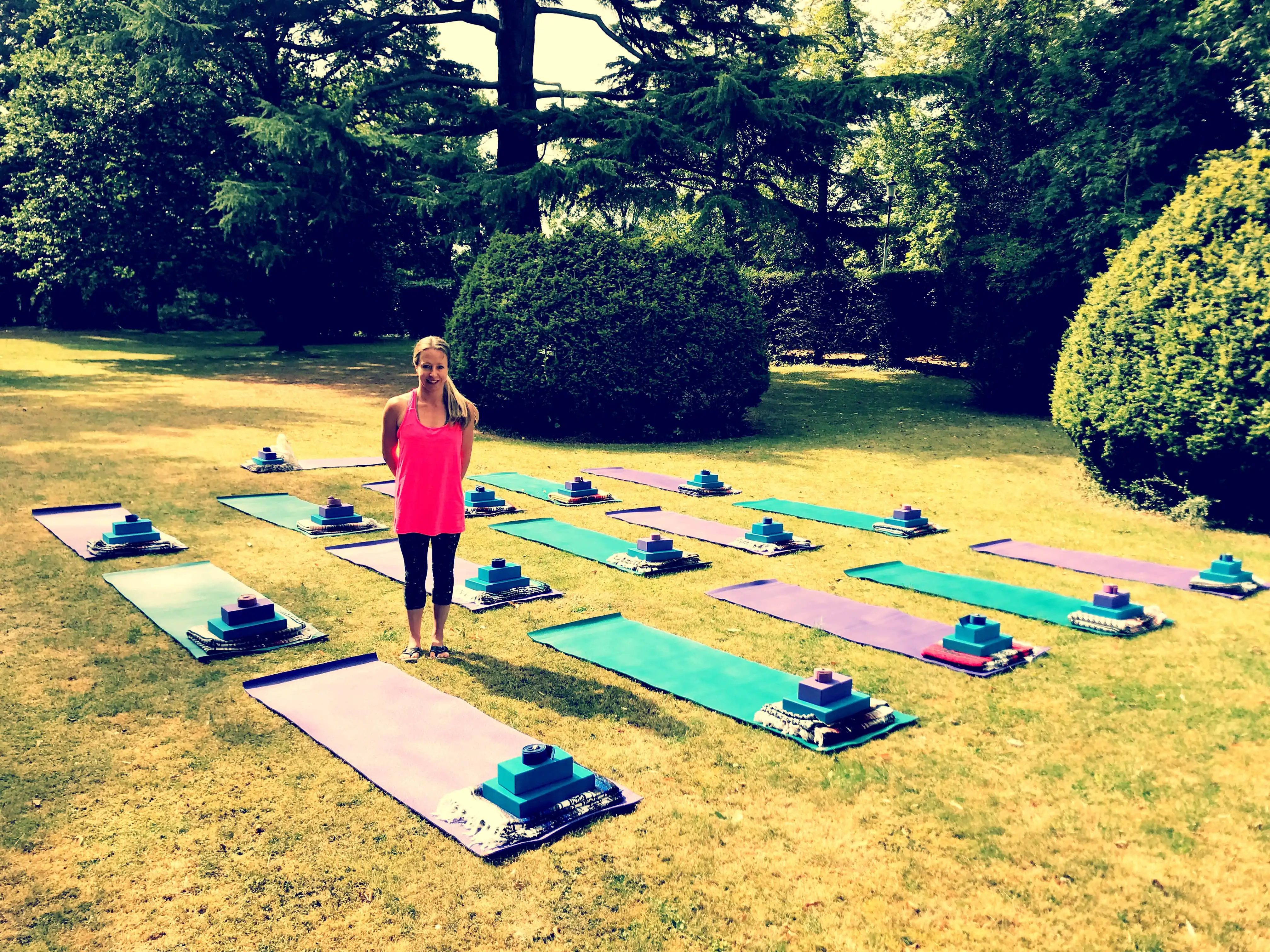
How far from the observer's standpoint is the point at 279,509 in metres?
8.77

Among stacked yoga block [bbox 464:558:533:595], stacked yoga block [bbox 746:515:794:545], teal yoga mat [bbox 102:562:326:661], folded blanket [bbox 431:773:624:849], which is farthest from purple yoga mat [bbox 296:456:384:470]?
folded blanket [bbox 431:773:624:849]

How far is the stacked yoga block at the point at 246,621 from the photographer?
206 inches

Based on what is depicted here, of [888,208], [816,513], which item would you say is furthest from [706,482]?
[888,208]

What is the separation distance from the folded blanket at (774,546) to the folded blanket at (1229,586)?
2892 mm

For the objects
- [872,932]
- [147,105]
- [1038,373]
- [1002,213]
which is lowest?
[872,932]

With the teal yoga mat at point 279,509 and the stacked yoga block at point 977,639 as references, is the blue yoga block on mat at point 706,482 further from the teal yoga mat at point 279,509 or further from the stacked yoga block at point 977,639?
the stacked yoga block at point 977,639

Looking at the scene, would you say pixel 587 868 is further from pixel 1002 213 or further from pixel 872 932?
pixel 1002 213

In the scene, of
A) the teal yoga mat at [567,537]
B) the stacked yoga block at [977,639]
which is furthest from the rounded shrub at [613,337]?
the stacked yoga block at [977,639]

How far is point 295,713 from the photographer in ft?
14.5

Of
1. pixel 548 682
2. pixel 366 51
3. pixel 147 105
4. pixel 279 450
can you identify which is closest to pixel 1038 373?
pixel 279 450

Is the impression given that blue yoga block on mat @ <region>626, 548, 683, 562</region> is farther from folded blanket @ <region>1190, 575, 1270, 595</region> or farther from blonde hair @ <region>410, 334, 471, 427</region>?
folded blanket @ <region>1190, 575, 1270, 595</region>

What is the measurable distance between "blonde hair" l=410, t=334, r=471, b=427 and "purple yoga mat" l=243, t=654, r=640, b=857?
56.5 inches

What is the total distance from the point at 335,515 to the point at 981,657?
17.9 ft

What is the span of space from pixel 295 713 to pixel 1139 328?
28.2 ft
